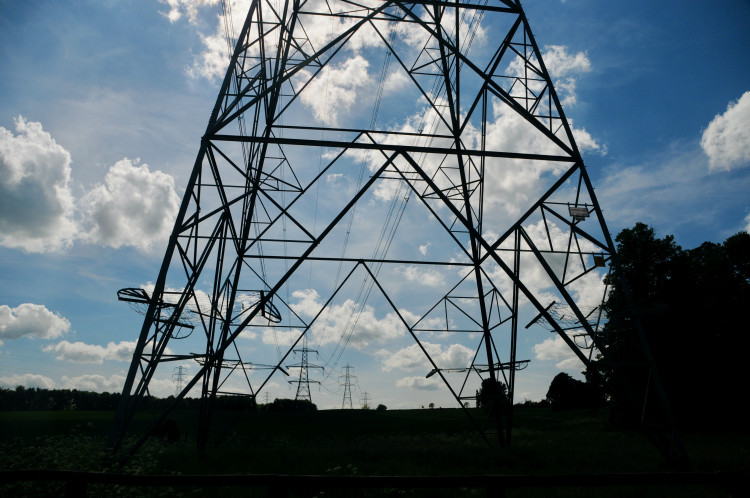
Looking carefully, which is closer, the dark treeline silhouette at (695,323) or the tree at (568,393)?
the dark treeline silhouette at (695,323)

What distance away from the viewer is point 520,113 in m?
13.6

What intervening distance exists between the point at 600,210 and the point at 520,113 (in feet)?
11.4

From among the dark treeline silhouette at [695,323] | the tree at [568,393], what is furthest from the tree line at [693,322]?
the tree at [568,393]

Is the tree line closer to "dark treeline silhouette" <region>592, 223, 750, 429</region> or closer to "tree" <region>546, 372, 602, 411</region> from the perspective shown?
"dark treeline silhouette" <region>592, 223, 750, 429</region>

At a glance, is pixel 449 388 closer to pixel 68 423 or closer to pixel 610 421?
pixel 610 421

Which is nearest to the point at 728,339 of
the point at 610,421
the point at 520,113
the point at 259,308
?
the point at 610,421

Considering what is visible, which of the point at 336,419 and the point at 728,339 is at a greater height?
the point at 728,339

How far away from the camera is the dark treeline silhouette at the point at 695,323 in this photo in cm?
3219

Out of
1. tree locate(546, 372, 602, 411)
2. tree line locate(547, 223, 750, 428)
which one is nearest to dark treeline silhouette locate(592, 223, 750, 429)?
tree line locate(547, 223, 750, 428)

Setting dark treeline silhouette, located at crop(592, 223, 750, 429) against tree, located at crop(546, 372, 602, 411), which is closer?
dark treeline silhouette, located at crop(592, 223, 750, 429)

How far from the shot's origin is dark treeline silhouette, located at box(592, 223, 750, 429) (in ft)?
106

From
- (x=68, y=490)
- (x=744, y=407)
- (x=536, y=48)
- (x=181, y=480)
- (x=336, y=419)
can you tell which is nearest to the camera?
(x=181, y=480)

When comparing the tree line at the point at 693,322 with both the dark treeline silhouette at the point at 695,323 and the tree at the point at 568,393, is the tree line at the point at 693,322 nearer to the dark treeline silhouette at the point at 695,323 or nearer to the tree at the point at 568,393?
the dark treeline silhouette at the point at 695,323

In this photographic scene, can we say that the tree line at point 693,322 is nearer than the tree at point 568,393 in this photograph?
Yes
